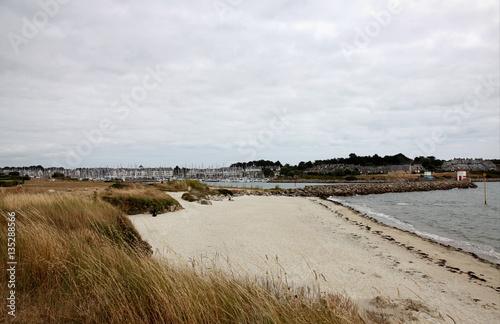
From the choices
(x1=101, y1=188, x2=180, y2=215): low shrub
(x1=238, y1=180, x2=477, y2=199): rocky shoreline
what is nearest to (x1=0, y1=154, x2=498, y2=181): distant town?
(x1=238, y1=180, x2=477, y2=199): rocky shoreline

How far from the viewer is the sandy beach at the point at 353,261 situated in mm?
7338

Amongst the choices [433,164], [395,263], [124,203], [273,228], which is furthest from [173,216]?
[433,164]

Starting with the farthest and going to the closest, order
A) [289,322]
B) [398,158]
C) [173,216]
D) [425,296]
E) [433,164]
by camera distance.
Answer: [398,158] → [433,164] → [173,216] → [425,296] → [289,322]

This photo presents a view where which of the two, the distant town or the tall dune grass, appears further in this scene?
the distant town

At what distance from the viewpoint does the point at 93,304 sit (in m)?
3.80

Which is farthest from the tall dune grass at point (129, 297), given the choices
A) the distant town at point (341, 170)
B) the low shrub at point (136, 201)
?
the distant town at point (341, 170)

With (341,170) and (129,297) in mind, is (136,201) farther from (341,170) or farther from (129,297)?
(341,170)

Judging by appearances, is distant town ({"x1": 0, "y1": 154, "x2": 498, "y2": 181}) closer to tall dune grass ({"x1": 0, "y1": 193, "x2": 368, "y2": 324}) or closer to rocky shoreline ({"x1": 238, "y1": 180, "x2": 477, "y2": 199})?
rocky shoreline ({"x1": 238, "y1": 180, "x2": 477, "y2": 199})

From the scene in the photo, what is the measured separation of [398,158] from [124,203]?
201914mm

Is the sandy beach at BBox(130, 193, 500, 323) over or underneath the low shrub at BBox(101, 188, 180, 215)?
underneath

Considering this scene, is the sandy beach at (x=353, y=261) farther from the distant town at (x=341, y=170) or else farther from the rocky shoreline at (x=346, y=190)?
the distant town at (x=341, y=170)

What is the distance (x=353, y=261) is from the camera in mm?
11219

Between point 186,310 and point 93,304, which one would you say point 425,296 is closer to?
point 186,310

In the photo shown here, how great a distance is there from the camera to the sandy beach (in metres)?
7.34
